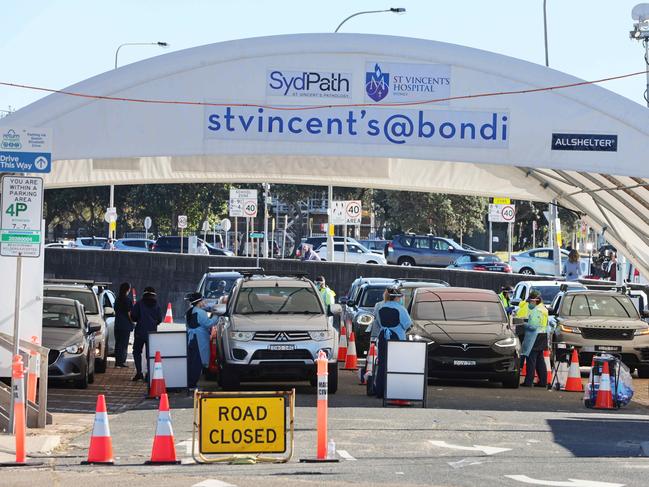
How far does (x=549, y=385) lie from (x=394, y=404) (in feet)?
→ 17.4

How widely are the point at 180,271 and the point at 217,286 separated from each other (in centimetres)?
1451

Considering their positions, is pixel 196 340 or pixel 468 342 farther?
pixel 468 342

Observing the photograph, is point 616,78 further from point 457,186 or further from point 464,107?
point 457,186

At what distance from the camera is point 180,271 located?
41.4 metres

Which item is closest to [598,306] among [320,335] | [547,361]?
[547,361]

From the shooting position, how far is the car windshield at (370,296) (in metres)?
29.0

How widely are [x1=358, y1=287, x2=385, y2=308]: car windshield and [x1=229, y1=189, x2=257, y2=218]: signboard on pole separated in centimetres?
1746

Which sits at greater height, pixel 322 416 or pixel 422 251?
pixel 422 251

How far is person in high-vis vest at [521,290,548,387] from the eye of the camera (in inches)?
878

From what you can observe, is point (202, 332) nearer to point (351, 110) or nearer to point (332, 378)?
point (332, 378)

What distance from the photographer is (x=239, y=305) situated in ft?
69.1

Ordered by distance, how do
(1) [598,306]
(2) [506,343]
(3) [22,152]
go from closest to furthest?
(3) [22,152]
(2) [506,343]
(1) [598,306]

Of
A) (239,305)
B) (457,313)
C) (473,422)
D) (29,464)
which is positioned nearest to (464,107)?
(457,313)

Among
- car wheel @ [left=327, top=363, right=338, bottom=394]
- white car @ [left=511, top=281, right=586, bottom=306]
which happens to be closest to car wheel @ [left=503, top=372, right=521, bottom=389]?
car wheel @ [left=327, top=363, right=338, bottom=394]
